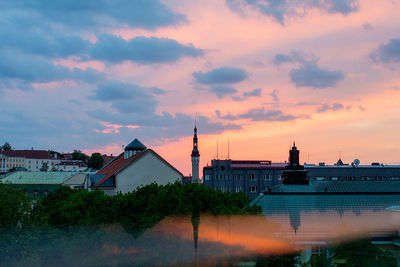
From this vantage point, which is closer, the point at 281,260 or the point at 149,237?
the point at 281,260

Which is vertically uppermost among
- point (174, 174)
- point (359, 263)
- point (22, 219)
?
point (174, 174)

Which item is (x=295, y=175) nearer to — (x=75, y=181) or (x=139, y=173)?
(x=139, y=173)

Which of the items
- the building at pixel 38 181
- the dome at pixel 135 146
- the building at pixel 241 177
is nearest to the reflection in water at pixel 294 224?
the dome at pixel 135 146

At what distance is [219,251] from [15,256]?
2142cm

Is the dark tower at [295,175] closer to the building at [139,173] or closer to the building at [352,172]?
the building at [139,173]

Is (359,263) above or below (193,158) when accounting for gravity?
below

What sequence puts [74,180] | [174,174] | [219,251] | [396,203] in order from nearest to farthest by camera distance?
[219,251] → [396,203] → [174,174] → [74,180]

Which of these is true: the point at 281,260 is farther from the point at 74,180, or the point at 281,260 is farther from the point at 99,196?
the point at 74,180

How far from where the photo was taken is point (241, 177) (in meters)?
137

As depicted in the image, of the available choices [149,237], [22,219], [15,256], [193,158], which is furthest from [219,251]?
[193,158]

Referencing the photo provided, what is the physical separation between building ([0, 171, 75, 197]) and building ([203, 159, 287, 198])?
41901 mm

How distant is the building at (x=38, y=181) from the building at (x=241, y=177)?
4190 cm

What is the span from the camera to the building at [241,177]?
446 ft

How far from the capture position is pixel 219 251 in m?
46.0
